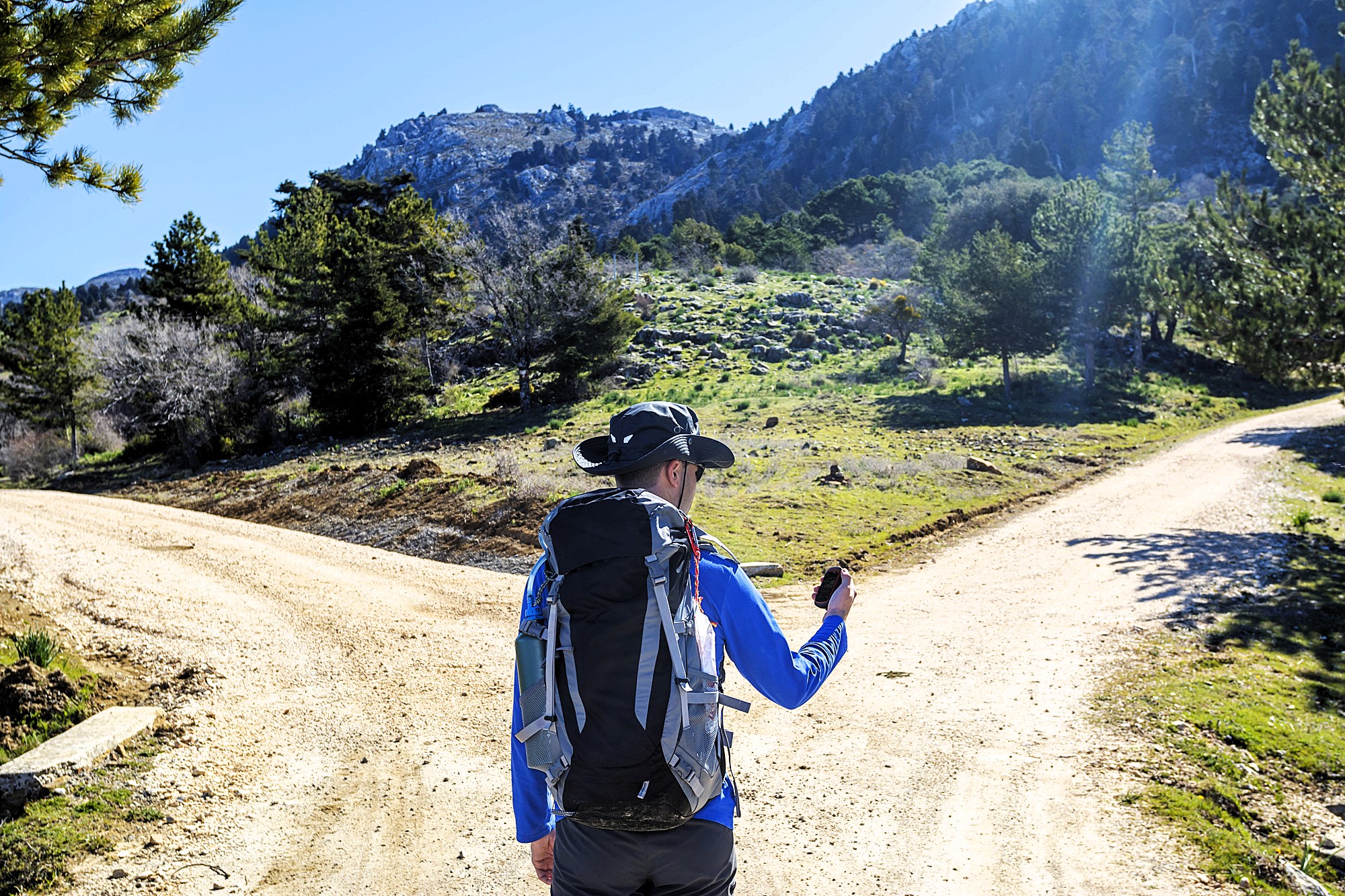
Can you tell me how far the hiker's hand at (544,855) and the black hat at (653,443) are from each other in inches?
41.6

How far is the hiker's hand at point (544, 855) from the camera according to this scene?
2.36 metres

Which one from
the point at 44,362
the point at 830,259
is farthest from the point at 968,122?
the point at 44,362

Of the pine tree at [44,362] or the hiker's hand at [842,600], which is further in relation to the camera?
the pine tree at [44,362]

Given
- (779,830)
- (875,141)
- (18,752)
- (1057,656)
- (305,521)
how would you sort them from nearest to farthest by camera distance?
1. (779,830)
2. (18,752)
3. (1057,656)
4. (305,521)
5. (875,141)

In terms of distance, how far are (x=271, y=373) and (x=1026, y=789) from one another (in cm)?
2660

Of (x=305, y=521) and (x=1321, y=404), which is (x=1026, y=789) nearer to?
(x=305, y=521)

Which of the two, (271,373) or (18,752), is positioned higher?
(271,373)

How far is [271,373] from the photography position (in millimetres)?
26484

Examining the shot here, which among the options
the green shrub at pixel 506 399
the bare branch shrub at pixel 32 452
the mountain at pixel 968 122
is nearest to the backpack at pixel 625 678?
the green shrub at pixel 506 399

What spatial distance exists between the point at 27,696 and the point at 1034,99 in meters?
143

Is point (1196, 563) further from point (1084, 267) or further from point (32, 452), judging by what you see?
point (32, 452)

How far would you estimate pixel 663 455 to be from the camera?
2.26m

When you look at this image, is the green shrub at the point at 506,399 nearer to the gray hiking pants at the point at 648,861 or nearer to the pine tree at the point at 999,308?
the pine tree at the point at 999,308

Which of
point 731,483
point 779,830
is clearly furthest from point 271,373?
point 779,830
